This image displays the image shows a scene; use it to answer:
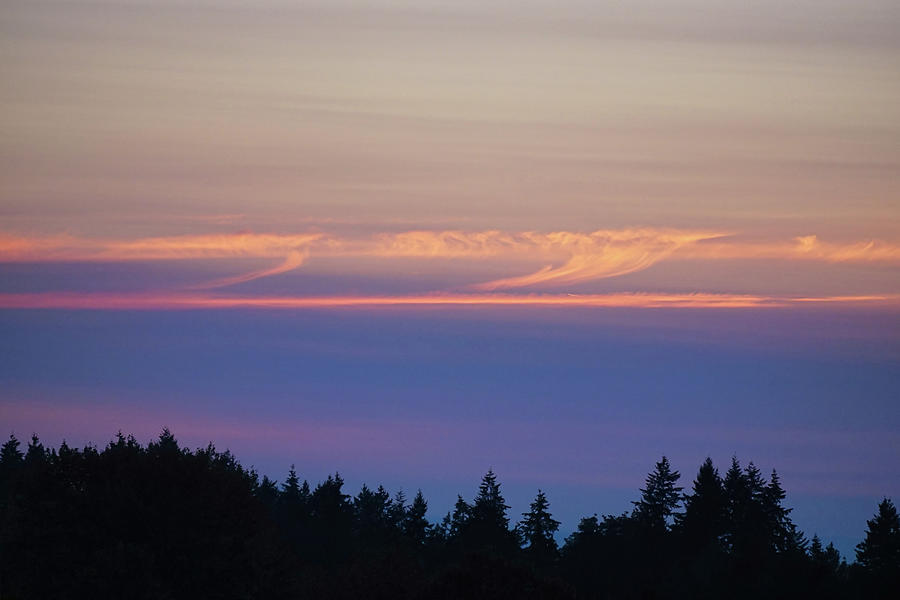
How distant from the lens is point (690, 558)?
7769 centimetres

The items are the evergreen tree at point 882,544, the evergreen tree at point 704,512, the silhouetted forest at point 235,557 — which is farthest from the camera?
the evergreen tree at point 704,512

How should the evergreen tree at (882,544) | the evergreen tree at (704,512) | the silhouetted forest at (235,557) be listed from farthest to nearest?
the evergreen tree at (704,512) → the evergreen tree at (882,544) → the silhouetted forest at (235,557)

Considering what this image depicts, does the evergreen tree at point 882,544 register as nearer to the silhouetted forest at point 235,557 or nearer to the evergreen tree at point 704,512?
the silhouetted forest at point 235,557

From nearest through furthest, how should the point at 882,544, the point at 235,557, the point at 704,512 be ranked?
the point at 235,557, the point at 882,544, the point at 704,512

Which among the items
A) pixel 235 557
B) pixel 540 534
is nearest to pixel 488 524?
pixel 540 534

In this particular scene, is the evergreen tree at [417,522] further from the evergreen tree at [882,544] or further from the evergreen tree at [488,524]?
the evergreen tree at [882,544]

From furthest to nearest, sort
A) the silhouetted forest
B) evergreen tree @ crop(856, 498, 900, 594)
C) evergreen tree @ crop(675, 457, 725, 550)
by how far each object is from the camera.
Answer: evergreen tree @ crop(675, 457, 725, 550), evergreen tree @ crop(856, 498, 900, 594), the silhouetted forest

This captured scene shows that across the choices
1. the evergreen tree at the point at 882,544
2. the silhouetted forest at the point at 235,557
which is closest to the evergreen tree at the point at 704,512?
the silhouetted forest at the point at 235,557

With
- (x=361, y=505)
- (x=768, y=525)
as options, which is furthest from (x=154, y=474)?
(x=361, y=505)

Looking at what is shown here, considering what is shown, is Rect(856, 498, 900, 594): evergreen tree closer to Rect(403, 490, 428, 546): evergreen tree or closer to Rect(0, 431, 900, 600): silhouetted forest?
Rect(0, 431, 900, 600): silhouetted forest

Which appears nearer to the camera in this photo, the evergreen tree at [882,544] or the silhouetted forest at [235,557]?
the silhouetted forest at [235,557]

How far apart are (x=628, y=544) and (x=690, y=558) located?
5.34 metres

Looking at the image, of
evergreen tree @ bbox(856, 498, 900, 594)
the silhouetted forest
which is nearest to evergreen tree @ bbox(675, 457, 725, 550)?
the silhouetted forest

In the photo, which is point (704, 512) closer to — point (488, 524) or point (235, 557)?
point (488, 524)
